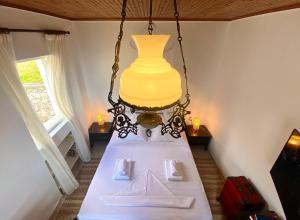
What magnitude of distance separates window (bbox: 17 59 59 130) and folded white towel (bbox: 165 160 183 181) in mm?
1775

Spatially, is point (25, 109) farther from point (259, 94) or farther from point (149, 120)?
point (259, 94)

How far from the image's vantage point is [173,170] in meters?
2.38

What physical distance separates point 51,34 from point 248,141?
9.27 feet

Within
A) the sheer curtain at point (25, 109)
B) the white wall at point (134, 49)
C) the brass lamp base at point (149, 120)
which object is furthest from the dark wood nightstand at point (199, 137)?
the brass lamp base at point (149, 120)

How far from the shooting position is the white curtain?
7.80 ft

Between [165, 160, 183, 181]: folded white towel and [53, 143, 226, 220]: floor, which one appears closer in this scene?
[165, 160, 183, 181]: folded white towel

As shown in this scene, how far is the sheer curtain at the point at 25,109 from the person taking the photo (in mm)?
1633

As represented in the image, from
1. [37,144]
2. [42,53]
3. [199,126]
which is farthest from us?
[199,126]

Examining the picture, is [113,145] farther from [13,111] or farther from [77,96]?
[13,111]

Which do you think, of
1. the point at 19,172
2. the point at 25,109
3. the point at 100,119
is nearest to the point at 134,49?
→ the point at 100,119

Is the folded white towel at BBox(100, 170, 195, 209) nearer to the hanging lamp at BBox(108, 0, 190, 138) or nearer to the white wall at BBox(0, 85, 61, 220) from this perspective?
the white wall at BBox(0, 85, 61, 220)

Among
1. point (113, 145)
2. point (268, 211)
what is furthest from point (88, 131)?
point (268, 211)

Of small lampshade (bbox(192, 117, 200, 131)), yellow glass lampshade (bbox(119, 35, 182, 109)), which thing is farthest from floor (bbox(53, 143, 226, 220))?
yellow glass lampshade (bbox(119, 35, 182, 109))

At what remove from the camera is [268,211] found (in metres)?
1.86
